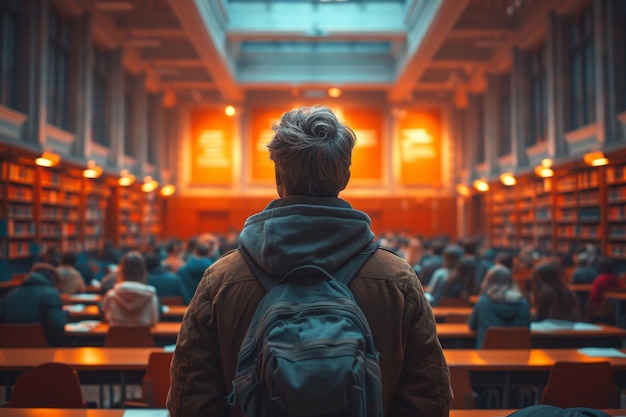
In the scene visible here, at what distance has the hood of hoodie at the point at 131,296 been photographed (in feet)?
17.4

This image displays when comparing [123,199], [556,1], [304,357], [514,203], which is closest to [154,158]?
[123,199]

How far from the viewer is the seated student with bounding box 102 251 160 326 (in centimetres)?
529

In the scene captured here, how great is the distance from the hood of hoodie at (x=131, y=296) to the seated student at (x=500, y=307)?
2.69m

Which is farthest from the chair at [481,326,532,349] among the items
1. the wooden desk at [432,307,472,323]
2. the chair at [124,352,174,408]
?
the chair at [124,352,174,408]

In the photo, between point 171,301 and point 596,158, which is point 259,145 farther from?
point 171,301

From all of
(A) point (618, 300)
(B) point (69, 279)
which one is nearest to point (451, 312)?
(A) point (618, 300)

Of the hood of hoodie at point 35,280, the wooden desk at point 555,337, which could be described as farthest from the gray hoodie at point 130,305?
the wooden desk at point 555,337

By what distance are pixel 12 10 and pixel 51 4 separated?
202cm

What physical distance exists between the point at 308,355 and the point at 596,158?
10.00m

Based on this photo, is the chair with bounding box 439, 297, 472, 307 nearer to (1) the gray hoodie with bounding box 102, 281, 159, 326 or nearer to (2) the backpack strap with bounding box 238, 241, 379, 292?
(1) the gray hoodie with bounding box 102, 281, 159, 326

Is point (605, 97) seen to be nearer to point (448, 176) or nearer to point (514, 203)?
point (514, 203)

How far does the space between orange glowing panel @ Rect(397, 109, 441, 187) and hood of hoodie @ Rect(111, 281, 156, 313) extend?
57.7ft

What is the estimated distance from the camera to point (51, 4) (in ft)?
42.0

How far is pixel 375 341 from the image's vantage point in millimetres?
1400
